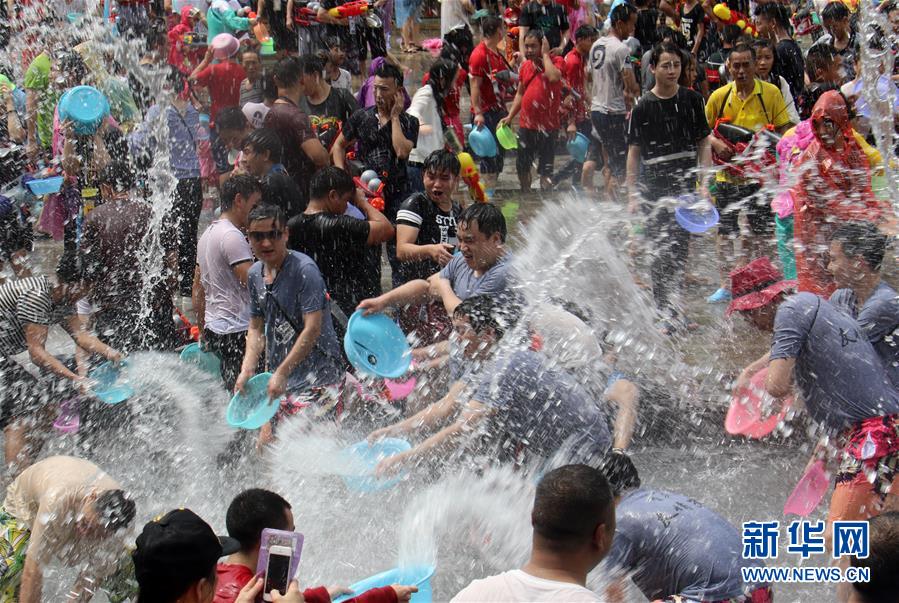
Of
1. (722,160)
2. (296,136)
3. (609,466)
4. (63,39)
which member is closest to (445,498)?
(609,466)

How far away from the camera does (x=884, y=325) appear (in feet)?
14.8

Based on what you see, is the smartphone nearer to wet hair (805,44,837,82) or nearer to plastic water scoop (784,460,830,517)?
plastic water scoop (784,460,830,517)

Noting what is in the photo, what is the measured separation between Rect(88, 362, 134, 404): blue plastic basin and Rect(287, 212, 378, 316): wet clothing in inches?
47.3

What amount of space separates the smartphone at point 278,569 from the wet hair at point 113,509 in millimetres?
1285

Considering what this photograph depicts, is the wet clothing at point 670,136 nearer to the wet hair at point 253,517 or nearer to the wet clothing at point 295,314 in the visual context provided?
the wet clothing at point 295,314

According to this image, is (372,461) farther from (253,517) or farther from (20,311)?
(20,311)

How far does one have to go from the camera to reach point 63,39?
1187cm

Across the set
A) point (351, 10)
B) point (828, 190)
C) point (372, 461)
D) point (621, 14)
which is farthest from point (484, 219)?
point (351, 10)

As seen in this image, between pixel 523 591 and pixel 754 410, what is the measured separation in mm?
2632

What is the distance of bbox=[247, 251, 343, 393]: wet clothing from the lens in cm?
539

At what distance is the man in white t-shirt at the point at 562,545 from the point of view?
2811mm

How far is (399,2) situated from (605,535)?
36.0 feet

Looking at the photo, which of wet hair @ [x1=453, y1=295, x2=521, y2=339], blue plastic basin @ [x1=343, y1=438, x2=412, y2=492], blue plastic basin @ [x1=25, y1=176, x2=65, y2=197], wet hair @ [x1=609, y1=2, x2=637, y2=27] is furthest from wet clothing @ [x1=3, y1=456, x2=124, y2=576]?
wet hair @ [x1=609, y1=2, x2=637, y2=27]

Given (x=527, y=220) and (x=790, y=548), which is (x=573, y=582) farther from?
(x=527, y=220)
